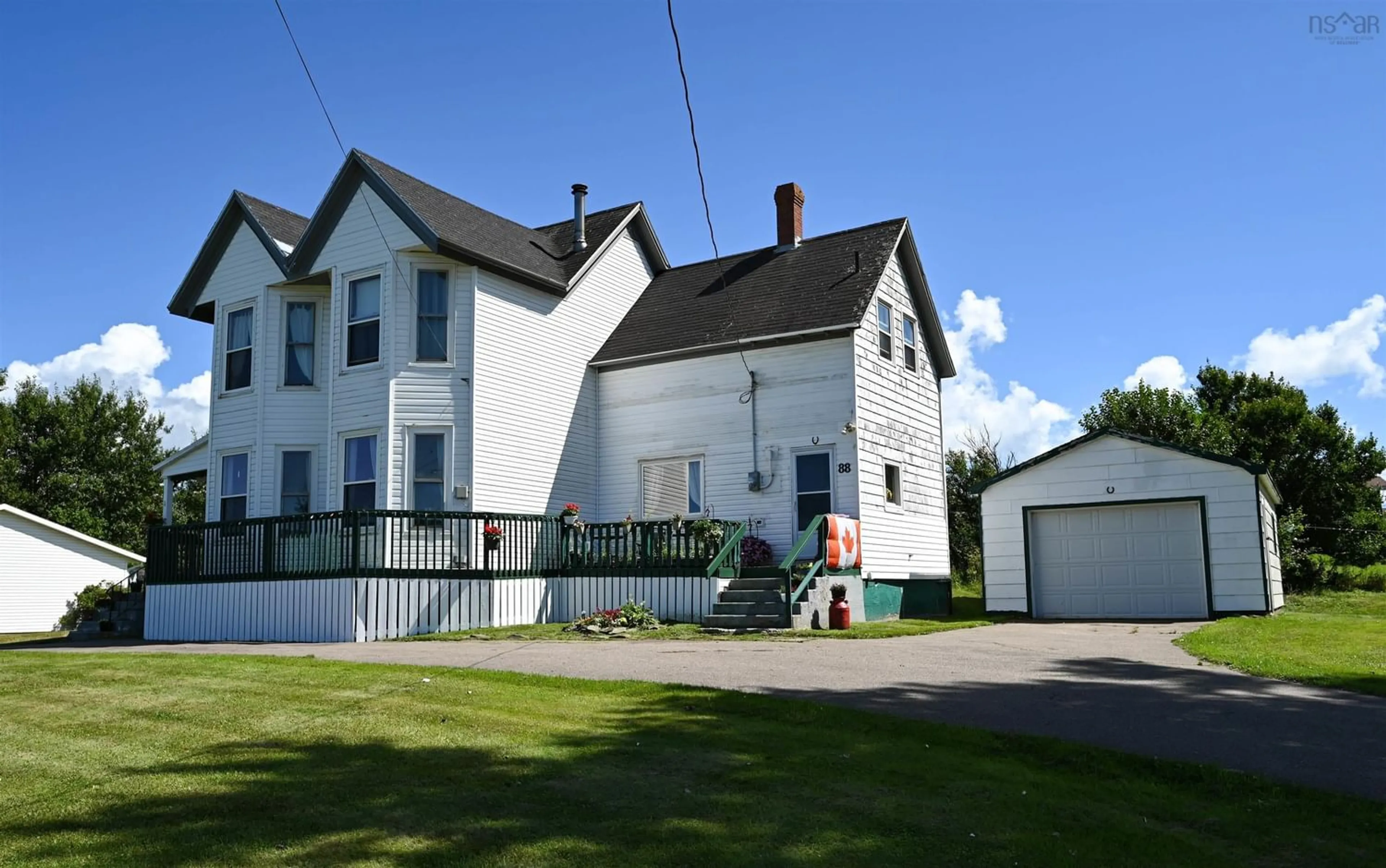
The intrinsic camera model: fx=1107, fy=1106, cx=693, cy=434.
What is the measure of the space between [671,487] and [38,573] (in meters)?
22.0

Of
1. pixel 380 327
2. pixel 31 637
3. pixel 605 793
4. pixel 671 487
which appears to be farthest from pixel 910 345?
pixel 31 637

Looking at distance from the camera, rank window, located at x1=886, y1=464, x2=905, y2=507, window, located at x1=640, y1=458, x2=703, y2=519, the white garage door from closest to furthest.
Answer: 1. the white garage door
2. window, located at x1=640, y1=458, x2=703, y2=519
3. window, located at x1=886, y1=464, x2=905, y2=507

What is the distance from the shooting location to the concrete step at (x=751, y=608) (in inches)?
696

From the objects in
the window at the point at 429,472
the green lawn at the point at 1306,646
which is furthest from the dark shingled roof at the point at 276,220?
the green lawn at the point at 1306,646

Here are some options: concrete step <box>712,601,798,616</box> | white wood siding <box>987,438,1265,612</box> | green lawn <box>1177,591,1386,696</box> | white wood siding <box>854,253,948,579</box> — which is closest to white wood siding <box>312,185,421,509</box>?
concrete step <box>712,601,798,616</box>

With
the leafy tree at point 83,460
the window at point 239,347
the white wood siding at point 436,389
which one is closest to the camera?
the white wood siding at point 436,389

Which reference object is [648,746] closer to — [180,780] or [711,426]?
[180,780]

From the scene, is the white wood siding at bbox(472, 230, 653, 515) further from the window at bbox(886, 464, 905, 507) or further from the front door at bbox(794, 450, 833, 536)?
the window at bbox(886, 464, 905, 507)

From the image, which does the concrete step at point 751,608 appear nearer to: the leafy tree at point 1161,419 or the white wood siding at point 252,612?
the white wood siding at point 252,612

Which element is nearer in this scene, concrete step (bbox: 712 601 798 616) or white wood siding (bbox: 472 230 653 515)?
concrete step (bbox: 712 601 798 616)

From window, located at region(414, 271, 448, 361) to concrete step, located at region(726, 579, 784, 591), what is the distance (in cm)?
726

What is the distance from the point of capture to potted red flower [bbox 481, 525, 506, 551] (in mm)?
19516

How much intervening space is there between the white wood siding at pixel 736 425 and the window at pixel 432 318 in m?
4.48

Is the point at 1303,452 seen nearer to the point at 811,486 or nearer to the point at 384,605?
the point at 811,486
